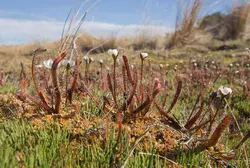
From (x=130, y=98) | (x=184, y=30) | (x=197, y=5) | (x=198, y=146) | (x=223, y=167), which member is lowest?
(x=223, y=167)

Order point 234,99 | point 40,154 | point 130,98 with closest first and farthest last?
point 40,154, point 130,98, point 234,99

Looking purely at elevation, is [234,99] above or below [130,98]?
below

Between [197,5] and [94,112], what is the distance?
7.97 meters

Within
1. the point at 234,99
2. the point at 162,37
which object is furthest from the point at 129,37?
the point at 234,99

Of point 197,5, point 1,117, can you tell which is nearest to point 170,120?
point 1,117

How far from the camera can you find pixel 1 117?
1.63 metres

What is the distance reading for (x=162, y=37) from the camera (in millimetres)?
10531

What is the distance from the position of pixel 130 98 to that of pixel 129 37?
32.8ft

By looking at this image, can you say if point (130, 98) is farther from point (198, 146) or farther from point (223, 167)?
point (223, 167)

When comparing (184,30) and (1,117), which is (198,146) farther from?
(184,30)

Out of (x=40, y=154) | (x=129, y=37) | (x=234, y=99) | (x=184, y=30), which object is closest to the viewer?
(x=40, y=154)

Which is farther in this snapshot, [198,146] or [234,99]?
[234,99]

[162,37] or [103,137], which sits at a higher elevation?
[162,37]

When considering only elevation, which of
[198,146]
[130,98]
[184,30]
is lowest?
[198,146]
